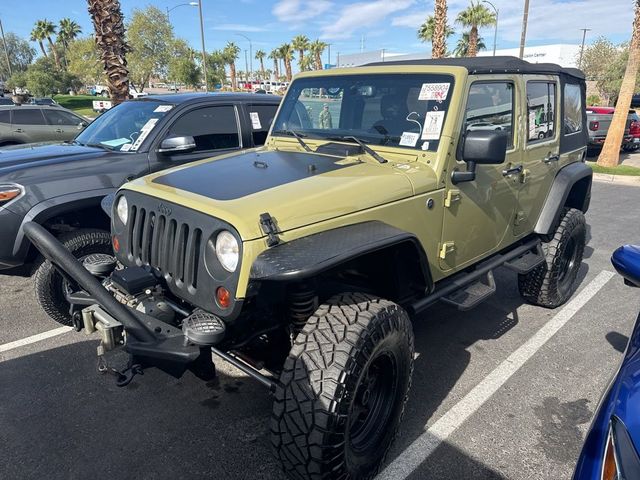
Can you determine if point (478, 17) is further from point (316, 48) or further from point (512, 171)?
point (316, 48)

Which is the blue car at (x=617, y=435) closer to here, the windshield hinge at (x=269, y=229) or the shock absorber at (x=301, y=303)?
the shock absorber at (x=301, y=303)

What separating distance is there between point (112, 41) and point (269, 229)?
29.6 feet

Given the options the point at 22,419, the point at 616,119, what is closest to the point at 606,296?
the point at 22,419

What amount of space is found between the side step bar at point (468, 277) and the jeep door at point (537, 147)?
17 centimetres

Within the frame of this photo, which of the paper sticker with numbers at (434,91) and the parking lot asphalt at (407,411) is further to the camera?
the paper sticker with numbers at (434,91)

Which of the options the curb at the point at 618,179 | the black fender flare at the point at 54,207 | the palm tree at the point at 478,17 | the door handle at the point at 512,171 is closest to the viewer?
the door handle at the point at 512,171

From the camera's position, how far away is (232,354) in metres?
2.57

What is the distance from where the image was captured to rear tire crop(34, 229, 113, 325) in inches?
146

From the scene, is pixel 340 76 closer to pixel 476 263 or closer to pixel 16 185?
pixel 476 263

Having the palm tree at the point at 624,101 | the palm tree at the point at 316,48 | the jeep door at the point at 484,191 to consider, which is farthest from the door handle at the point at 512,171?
the palm tree at the point at 316,48

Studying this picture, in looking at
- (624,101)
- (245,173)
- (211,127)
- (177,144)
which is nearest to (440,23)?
(624,101)

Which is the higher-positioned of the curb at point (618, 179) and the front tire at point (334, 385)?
the front tire at point (334, 385)

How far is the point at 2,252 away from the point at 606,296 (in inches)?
218

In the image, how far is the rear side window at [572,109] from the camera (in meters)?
4.36
